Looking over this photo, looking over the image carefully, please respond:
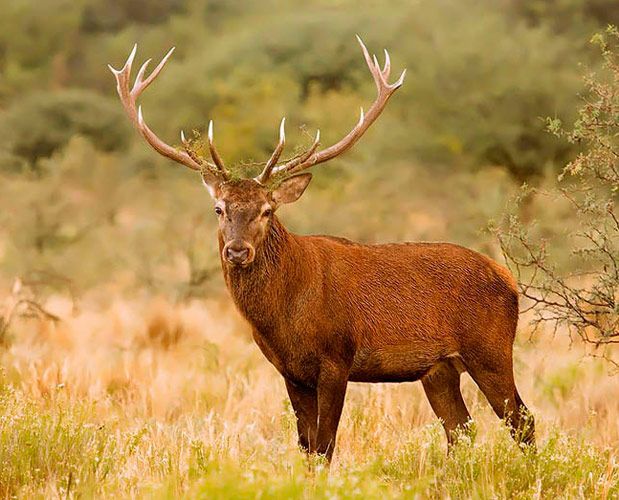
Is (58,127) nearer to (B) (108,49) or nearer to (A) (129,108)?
(B) (108,49)

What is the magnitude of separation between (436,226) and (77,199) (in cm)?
558

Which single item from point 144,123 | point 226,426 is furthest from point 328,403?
point 144,123

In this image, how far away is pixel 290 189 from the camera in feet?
24.8

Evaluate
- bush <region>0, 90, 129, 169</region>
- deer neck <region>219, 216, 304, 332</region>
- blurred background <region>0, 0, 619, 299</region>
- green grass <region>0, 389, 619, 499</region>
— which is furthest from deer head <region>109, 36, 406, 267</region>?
bush <region>0, 90, 129, 169</region>

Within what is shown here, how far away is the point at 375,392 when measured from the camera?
9.20m

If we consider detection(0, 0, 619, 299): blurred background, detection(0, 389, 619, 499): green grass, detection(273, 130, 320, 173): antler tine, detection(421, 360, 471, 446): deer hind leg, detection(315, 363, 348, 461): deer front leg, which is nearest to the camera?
detection(0, 389, 619, 499): green grass

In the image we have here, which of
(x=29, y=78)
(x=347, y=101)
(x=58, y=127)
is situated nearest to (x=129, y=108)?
(x=347, y=101)

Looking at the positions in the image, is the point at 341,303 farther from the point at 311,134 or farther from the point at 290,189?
the point at 311,134

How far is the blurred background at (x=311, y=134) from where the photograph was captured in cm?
1759

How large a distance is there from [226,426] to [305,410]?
2.08ft

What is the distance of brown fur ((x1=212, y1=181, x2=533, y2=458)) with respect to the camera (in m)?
7.26

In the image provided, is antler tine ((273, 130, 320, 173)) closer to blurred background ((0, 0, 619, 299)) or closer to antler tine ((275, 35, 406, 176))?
antler tine ((275, 35, 406, 176))

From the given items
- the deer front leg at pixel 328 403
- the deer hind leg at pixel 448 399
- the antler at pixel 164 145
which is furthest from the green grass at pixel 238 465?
the antler at pixel 164 145

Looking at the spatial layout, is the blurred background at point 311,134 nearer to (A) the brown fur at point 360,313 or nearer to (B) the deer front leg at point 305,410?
(A) the brown fur at point 360,313
